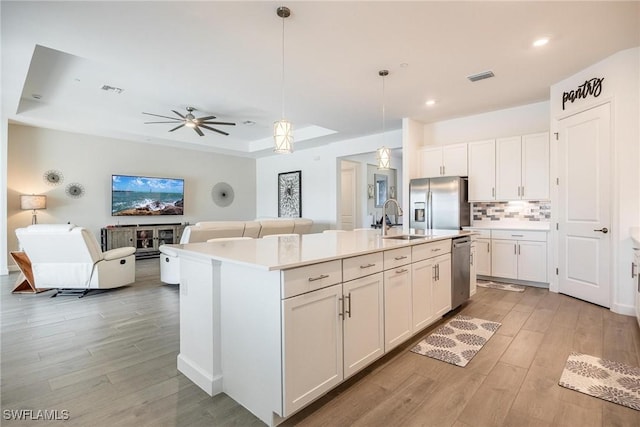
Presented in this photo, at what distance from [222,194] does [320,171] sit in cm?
305

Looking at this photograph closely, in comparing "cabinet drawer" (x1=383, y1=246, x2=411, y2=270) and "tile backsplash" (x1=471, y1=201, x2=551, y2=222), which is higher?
"tile backsplash" (x1=471, y1=201, x2=551, y2=222)

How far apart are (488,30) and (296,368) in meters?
3.26

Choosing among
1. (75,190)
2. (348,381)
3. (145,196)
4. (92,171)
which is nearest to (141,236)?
(145,196)

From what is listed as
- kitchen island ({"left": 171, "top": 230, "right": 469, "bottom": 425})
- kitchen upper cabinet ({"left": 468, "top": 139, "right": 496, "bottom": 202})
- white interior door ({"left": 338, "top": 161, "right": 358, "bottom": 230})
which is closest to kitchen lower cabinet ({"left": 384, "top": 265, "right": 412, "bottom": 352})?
kitchen island ({"left": 171, "top": 230, "right": 469, "bottom": 425})

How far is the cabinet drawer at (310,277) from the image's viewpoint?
1538mm

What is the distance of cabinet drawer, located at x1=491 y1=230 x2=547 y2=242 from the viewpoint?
14.1 feet

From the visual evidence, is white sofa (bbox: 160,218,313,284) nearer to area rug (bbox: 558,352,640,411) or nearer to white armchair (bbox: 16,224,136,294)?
white armchair (bbox: 16,224,136,294)

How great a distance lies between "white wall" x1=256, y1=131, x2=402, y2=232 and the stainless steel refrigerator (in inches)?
59.4

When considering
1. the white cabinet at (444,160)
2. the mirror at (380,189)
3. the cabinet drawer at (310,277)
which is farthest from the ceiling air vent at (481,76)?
the mirror at (380,189)

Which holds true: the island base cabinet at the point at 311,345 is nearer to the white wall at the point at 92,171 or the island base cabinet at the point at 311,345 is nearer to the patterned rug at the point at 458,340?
the patterned rug at the point at 458,340

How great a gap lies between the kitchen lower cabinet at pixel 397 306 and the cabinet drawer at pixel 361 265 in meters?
0.14

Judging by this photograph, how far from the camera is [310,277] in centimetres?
166

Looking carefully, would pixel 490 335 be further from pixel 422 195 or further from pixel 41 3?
pixel 41 3

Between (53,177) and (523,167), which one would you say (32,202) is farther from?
(523,167)
